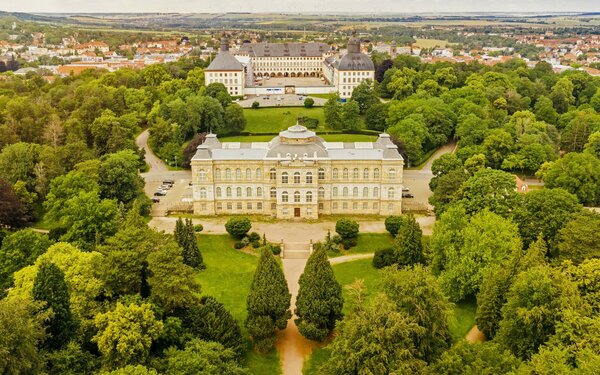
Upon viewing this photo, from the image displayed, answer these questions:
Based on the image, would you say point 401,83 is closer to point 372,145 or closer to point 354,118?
point 354,118

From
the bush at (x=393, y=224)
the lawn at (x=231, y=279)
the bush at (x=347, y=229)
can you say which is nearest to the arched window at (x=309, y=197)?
the bush at (x=347, y=229)

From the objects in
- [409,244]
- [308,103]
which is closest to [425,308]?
[409,244]

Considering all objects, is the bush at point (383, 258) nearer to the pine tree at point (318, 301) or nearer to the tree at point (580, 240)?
the pine tree at point (318, 301)

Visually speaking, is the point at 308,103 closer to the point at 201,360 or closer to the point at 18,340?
the point at 201,360

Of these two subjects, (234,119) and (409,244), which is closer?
(409,244)

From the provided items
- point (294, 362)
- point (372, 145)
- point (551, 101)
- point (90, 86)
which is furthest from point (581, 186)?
point (90, 86)

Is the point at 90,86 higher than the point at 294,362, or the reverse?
the point at 90,86

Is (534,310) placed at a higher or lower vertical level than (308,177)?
lower
